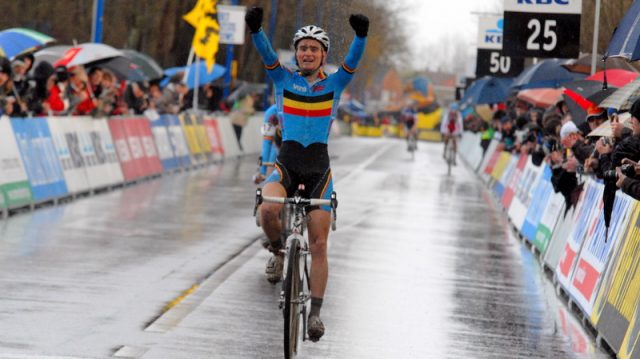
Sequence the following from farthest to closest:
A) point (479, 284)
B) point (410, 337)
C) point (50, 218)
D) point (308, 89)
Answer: point (50, 218), point (479, 284), point (410, 337), point (308, 89)

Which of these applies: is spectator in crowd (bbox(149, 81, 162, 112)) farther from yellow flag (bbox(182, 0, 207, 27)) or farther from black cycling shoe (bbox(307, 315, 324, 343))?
black cycling shoe (bbox(307, 315, 324, 343))

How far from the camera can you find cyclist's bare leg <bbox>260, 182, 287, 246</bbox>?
30.3ft

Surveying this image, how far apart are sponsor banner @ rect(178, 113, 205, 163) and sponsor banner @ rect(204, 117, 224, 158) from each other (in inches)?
78.9

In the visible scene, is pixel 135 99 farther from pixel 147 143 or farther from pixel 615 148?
pixel 615 148

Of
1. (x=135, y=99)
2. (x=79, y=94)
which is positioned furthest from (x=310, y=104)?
(x=135, y=99)

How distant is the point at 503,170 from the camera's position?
2858cm

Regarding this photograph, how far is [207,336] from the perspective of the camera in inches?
376

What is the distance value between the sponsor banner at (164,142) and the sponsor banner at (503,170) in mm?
7042

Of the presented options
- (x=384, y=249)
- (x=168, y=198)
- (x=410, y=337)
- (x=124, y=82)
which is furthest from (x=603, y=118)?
(x=124, y=82)

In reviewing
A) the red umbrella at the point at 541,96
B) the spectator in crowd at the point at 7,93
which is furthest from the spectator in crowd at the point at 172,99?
the spectator in crowd at the point at 7,93

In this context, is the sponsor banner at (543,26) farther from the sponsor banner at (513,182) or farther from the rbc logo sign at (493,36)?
the rbc logo sign at (493,36)

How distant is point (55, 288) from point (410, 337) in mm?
3181

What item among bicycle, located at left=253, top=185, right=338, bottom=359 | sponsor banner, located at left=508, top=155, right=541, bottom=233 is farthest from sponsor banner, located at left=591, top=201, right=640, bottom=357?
sponsor banner, located at left=508, top=155, right=541, bottom=233

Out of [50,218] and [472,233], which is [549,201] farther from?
[50,218]
